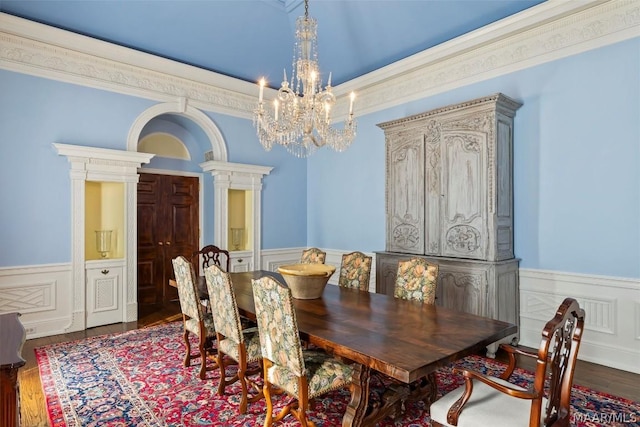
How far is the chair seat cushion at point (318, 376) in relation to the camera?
6.64 feet

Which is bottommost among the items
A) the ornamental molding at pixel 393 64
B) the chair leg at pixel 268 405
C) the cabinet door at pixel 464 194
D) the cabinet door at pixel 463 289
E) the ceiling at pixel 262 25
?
the chair leg at pixel 268 405

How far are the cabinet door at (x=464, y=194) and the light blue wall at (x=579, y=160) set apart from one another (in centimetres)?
49

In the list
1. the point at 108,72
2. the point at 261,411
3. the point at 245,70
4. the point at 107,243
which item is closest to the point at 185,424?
the point at 261,411

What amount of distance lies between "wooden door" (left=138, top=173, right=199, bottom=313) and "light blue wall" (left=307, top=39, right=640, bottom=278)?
4.30m

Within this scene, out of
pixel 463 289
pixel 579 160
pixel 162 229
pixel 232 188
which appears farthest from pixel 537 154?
pixel 162 229

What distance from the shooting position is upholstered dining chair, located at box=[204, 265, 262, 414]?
2.44 meters

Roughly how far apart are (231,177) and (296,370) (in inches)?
162

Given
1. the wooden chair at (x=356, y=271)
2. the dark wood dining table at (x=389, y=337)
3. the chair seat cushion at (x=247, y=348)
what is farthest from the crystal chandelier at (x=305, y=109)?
the chair seat cushion at (x=247, y=348)

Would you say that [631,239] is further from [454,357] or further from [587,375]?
[454,357]

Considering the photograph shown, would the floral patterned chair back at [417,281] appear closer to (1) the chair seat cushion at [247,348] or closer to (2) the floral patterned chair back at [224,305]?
(1) the chair seat cushion at [247,348]

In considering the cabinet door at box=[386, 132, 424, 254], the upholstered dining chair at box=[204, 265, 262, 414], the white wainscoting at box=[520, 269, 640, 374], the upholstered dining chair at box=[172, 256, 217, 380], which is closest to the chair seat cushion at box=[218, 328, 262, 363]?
the upholstered dining chair at box=[204, 265, 262, 414]

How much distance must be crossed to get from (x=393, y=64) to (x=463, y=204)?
2.19 m

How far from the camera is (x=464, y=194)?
389 cm

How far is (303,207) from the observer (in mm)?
6547
